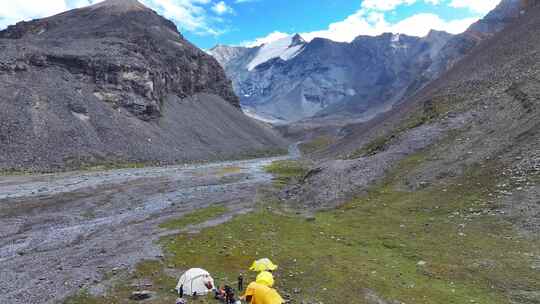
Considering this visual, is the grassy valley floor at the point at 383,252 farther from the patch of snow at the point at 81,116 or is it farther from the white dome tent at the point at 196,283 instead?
the patch of snow at the point at 81,116

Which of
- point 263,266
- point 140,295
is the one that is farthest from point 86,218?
point 263,266

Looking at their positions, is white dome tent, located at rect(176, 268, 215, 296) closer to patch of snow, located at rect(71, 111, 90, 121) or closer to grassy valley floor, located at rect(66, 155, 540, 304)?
grassy valley floor, located at rect(66, 155, 540, 304)

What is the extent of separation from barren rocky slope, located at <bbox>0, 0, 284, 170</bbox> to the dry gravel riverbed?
56.1 feet

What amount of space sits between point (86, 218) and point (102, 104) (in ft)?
285

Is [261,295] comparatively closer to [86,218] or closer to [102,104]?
[86,218]

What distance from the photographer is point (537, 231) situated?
3019 centimetres

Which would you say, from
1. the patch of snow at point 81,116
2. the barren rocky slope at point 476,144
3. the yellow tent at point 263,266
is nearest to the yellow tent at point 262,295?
the yellow tent at point 263,266

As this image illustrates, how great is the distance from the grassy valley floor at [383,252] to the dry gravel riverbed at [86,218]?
361 cm

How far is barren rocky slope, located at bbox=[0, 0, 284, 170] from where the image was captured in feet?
340

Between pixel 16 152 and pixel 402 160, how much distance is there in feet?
277

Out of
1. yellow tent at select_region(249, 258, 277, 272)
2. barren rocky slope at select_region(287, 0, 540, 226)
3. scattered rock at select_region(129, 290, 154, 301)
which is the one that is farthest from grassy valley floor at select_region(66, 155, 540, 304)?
barren rocky slope at select_region(287, 0, 540, 226)

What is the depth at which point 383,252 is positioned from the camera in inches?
1273

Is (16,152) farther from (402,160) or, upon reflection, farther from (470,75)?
(470,75)

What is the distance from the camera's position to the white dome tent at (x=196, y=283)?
25812 millimetres
